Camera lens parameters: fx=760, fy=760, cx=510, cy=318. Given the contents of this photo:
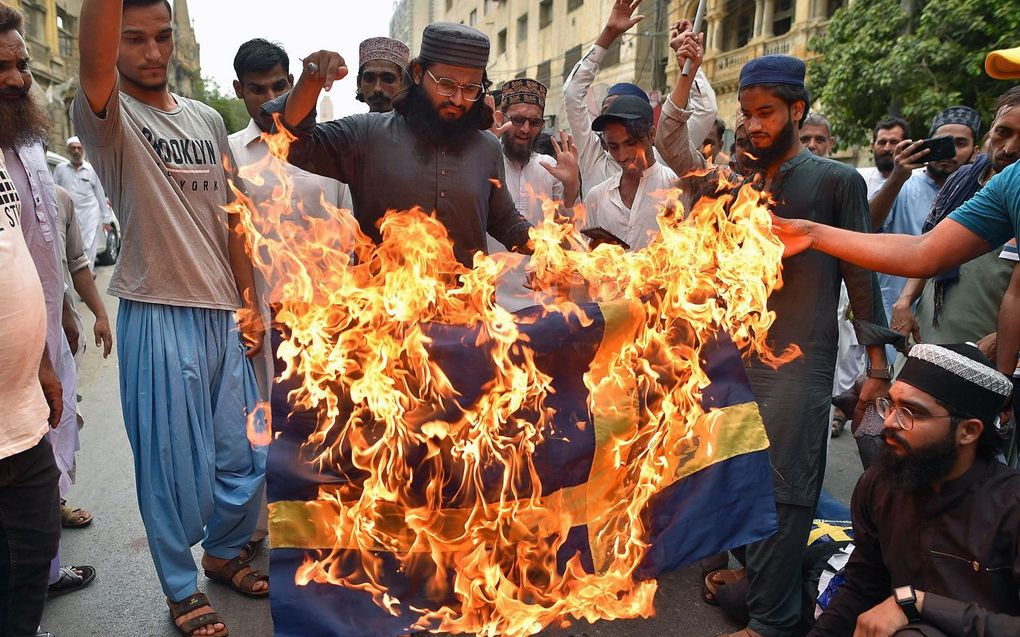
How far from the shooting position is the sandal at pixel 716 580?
4.01 metres

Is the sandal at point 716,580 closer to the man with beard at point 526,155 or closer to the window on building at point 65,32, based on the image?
the man with beard at point 526,155

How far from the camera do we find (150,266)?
353 centimetres

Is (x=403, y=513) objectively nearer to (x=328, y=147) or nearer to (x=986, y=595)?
(x=328, y=147)

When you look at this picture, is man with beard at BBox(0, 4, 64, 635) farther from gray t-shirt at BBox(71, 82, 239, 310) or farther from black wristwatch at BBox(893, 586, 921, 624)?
black wristwatch at BBox(893, 586, 921, 624)

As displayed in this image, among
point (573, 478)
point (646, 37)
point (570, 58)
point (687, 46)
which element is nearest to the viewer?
point (573, 478)

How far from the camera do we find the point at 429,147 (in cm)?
362

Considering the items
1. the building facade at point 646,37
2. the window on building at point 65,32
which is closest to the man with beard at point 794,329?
the building facade at point 646,37

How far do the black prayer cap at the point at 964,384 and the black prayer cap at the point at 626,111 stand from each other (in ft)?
7.76

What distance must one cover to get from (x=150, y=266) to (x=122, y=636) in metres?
1.76

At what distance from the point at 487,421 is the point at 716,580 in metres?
1.95

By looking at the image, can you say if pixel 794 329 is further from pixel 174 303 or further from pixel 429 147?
pixel 174 303

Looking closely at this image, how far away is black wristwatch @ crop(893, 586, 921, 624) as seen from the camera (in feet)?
8.84

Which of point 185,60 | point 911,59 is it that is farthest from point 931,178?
point 185,60

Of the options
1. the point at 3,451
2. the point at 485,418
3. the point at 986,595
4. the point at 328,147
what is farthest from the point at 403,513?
the point at 986,595
